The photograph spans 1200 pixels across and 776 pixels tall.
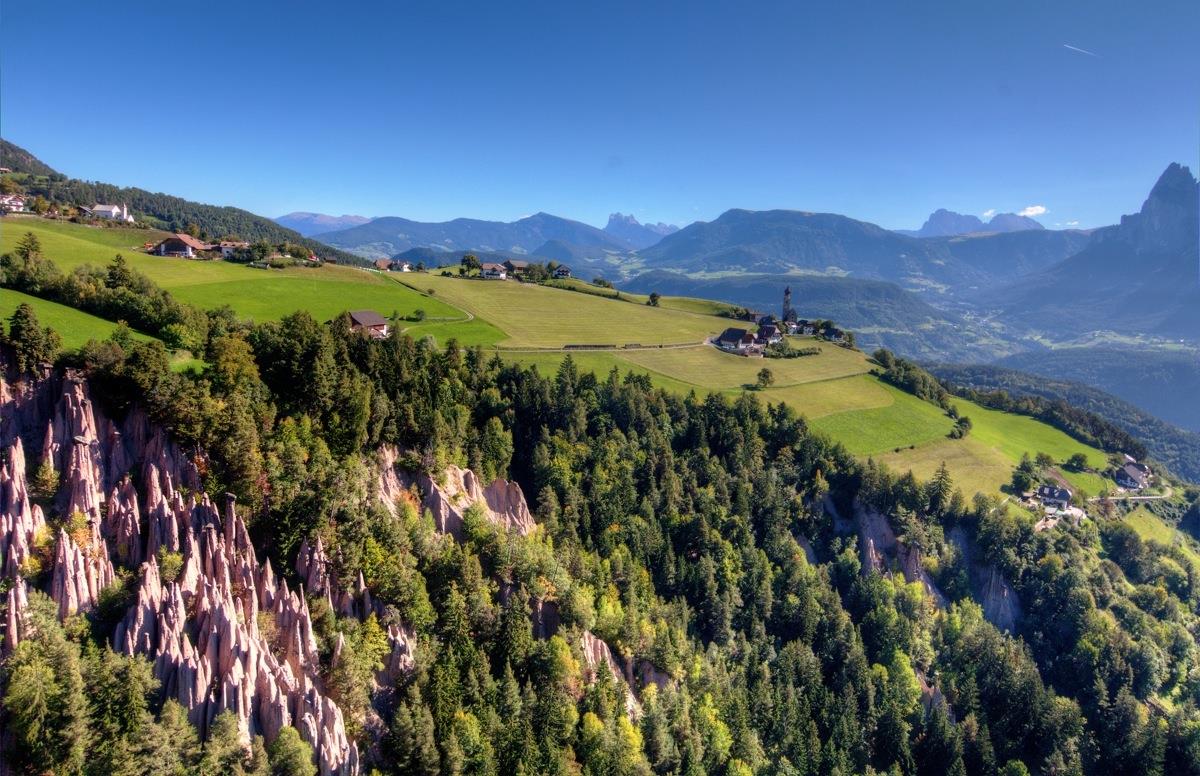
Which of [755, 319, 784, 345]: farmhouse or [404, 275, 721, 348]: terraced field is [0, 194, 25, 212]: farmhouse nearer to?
[404, 275, 721, 348]: terraced field

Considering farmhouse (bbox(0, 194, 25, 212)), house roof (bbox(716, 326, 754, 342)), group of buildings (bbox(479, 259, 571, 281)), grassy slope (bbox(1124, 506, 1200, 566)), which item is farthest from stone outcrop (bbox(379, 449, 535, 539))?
farmhouse (bbox(0, 194, 25, 212))

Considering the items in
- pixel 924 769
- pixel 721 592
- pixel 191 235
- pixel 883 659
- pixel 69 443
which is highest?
pixel 191 235

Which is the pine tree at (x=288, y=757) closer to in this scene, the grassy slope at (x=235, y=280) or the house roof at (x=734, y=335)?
the grassy slope at (x=235, y=280)

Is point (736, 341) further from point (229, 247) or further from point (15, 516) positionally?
point (15, 516)

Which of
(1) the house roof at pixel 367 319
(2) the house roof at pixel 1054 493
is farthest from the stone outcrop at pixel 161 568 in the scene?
(2) the house roof at pixel 1054 493

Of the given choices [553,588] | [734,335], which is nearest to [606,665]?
[553,588]

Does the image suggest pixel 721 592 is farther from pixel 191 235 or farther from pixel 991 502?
pixel 191 235

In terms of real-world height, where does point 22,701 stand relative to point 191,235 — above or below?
below

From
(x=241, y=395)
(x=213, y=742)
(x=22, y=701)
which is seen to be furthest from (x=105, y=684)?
(x=241, y=395)
